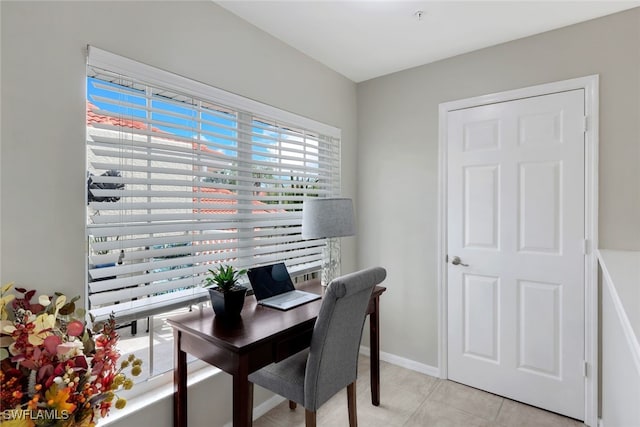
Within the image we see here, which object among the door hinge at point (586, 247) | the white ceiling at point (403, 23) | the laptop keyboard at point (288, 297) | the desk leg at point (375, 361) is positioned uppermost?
the white ceiling at point (403, 23)

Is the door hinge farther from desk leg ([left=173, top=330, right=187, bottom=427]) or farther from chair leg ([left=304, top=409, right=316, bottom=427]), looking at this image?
desk leg ([left=173, top=330, right=187, bottom=427])

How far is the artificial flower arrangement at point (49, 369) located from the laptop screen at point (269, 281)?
78cm

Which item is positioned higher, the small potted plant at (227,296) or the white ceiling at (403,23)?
the white ceiling at (403,23)

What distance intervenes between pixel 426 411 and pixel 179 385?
1587 mm

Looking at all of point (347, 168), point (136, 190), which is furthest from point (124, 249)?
point (347, 168)

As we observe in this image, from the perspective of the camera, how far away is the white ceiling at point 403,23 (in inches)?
73.3

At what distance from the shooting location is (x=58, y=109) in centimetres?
128

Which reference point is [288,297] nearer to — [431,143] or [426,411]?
[426,411]

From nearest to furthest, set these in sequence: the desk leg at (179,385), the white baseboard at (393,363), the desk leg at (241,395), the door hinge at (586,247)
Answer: the desk leg at (241,395) < the desk leg at (179,385) < the door hinge at (586,247) < the white baseboard at (393,363)

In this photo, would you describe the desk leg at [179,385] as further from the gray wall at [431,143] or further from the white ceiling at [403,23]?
the white ceiling at [403,23]

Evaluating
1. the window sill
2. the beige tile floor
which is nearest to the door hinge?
the beige tile floor

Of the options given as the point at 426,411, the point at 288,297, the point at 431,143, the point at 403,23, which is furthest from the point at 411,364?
the point at 403,23

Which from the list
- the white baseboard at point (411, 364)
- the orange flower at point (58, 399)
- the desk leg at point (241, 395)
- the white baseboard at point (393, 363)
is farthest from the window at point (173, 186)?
the white baseboard at point (411, 364)

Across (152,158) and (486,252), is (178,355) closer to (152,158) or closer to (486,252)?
(152,158)
